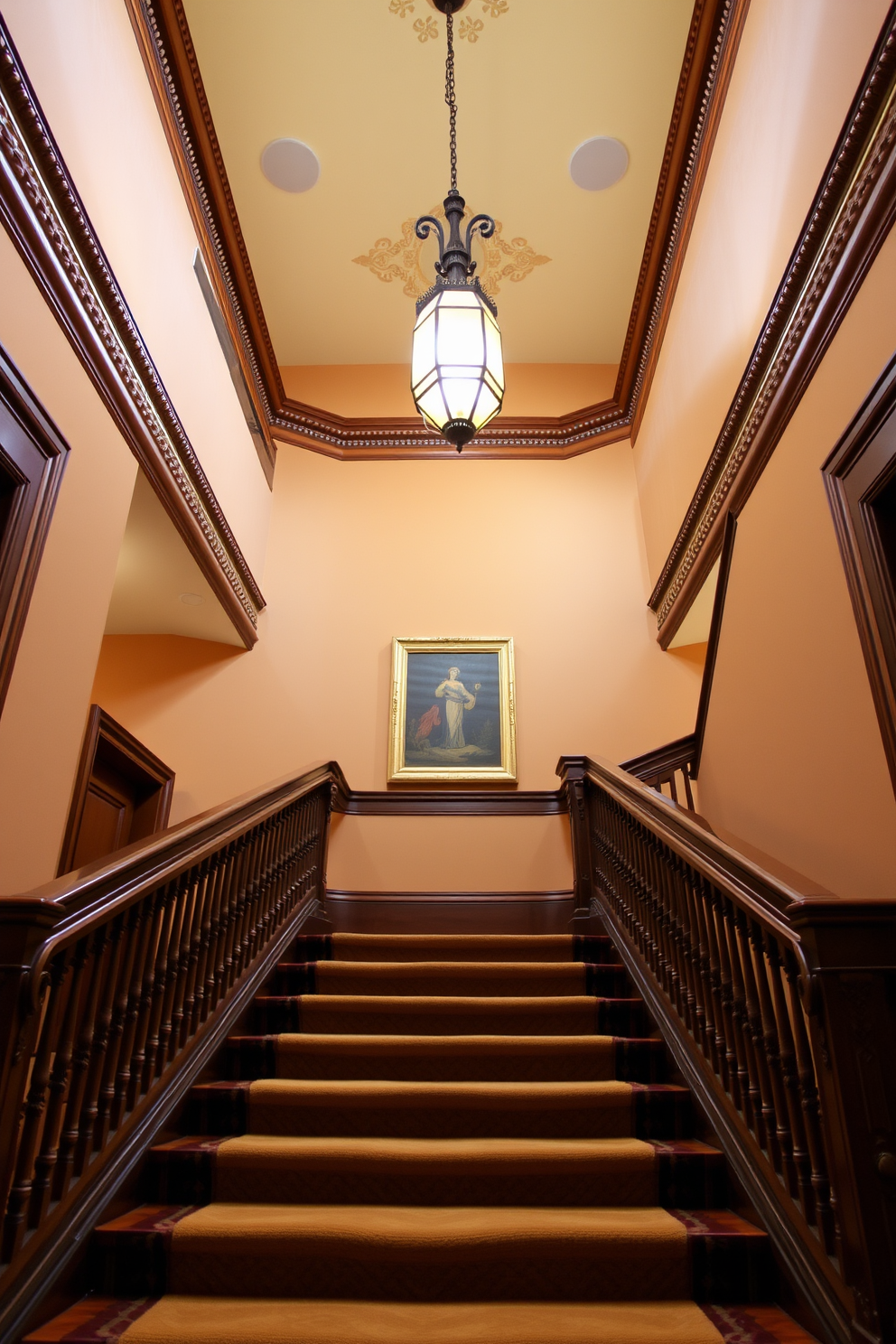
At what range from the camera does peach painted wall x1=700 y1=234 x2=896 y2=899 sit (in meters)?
2.65

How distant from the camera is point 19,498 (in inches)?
109

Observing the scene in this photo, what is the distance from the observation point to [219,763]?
5773 millimetres

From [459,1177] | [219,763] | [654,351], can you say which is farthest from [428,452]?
[459,1177]

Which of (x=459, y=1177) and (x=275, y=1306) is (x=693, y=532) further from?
(x=275, y=1306)

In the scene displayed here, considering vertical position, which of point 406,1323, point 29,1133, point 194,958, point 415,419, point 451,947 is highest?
point 415,419

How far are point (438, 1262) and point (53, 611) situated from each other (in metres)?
2.36

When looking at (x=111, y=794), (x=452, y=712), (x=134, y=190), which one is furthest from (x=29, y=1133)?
(x=452, y=712)

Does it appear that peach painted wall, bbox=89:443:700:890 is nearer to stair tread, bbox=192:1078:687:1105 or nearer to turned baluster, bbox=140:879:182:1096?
stair tread, bbox=192:1078:687:1105

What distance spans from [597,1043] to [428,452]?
5129mm

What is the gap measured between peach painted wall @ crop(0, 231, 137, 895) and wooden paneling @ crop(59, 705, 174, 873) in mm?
1008

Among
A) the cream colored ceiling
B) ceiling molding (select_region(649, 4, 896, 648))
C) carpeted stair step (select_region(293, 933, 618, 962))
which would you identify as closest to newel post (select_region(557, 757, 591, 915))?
carpeted stair step (select_region(293, 933, 618, 962))

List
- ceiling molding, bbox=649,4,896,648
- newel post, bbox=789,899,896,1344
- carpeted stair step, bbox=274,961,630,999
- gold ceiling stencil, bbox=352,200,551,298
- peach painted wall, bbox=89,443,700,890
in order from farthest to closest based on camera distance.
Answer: gold ceiling stencil, bbox=352,200,551,298, peach painted wall, bbox=89,443,700,890, carpeted stair step, bbox=274,961,630,999, ceiling molding, bbox=649,4,896,648, newel post, bbox=789,899,896,1344

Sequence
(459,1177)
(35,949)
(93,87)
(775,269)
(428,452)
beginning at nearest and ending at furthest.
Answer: (35,949) → (459,1177) → (93,87) → (775,269) → (428,452)

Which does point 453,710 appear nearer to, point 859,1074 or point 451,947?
point 451,947
